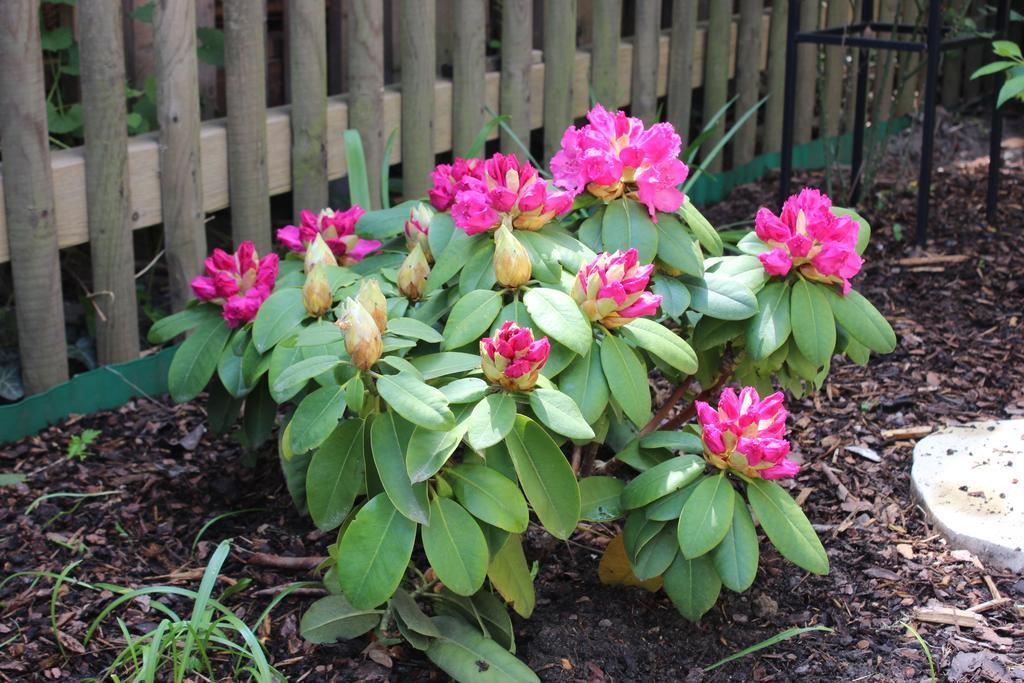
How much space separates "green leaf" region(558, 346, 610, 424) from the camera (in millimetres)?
2066

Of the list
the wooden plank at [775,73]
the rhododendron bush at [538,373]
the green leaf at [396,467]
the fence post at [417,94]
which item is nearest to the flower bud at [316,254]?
the rhododendron bush at [538,373]

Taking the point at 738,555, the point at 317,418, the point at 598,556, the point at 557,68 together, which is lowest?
the point at 598,556

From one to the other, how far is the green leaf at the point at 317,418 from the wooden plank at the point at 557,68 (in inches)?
103

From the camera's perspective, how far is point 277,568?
2.57 meters

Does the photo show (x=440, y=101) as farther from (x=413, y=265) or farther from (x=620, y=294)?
(x=620, y=294)

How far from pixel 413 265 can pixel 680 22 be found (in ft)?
9.50

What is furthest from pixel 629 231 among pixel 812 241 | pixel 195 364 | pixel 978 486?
pixel 978 486

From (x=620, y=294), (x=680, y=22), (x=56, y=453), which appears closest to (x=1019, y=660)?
(x=620, y=294)

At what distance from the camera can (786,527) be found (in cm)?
210

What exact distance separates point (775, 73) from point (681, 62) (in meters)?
0.69

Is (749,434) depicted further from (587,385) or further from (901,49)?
(901,49)

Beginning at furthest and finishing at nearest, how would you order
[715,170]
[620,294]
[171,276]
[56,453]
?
[715,170]
[171,276]
[56,453]
[620,294]

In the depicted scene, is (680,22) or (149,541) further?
(680,22)

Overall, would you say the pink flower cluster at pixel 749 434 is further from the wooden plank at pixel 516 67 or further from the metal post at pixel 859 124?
the metal post at pixel 859 124
